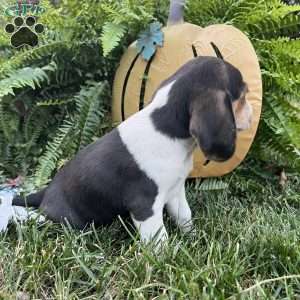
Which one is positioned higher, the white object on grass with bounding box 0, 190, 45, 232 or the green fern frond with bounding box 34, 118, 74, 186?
the white object on grass with bounding box 0, 190, 45, 232

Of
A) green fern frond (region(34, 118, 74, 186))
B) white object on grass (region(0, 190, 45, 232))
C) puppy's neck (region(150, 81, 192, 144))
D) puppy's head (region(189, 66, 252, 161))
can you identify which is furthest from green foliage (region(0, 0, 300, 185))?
puppy's head (region(189, 66, 252, 161))

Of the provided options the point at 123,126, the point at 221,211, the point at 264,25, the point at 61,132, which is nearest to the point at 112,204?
the point at 123,126

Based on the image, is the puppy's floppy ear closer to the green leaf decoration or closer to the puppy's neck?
the puppy's neck

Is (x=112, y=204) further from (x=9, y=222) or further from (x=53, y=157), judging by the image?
(x=53, y=157)

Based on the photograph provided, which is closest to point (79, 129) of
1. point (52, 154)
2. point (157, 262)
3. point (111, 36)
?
point (52, 154)

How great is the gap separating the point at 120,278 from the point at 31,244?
62 cm

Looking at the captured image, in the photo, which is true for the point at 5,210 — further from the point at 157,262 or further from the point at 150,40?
the point at 150,40

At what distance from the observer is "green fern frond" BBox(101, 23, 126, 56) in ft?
14.0

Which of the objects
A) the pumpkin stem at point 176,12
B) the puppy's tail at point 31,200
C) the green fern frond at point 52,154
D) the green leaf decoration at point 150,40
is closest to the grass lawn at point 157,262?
the puppy's tail at point 31,200

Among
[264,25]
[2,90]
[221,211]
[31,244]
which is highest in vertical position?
[264,25]

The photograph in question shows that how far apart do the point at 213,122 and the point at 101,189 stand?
846 mm

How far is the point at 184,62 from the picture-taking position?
4461 millimetres

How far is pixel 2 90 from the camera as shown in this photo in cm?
435

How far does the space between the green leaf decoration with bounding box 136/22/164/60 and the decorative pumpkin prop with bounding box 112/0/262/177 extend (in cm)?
5
